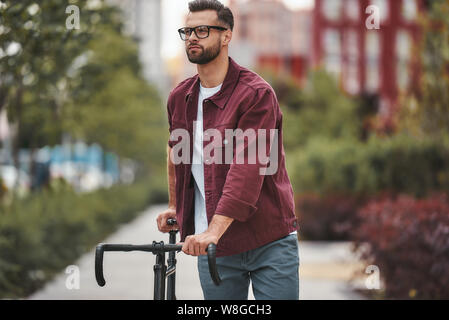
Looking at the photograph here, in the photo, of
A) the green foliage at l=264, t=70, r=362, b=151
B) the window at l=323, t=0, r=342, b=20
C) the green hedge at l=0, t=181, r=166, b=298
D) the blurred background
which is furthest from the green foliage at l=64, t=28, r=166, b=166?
the window at l=323, t=0, r=342, b=20

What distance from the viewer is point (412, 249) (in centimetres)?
726

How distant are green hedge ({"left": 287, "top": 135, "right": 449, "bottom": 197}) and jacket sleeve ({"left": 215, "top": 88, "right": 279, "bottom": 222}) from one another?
32.6 ft

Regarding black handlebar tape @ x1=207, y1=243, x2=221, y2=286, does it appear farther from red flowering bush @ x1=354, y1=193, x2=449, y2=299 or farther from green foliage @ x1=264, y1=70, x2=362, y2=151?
green foliage @ x1=264, y1=70, x2=362, y2=151

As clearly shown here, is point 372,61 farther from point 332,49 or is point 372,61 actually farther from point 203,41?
point 203,41

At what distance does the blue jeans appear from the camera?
9.95 feet

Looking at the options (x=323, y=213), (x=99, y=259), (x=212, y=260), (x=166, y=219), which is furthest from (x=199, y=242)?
(x=323, y=213)

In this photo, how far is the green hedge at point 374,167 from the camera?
44.5 ft

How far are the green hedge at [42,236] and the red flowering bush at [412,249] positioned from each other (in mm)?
3947

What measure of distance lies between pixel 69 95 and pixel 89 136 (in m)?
6.76

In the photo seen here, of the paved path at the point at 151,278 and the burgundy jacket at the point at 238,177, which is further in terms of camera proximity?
the paved path at the point at 151,278

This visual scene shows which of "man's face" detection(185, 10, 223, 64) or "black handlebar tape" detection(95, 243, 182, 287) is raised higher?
"man's face" detection(185, 10, 223, 64)

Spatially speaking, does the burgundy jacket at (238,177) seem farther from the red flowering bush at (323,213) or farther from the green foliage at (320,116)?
the green foliage at (320,116)
